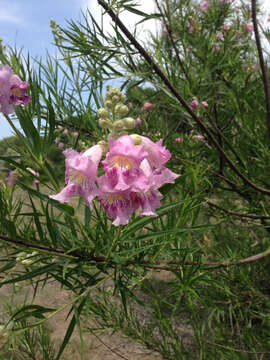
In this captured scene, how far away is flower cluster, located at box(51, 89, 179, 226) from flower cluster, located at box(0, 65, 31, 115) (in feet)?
0.44

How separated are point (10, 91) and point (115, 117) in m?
0.17

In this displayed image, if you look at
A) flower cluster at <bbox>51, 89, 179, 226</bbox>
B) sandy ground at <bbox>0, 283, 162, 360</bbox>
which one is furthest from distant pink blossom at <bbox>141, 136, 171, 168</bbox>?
sandy ground at <bbox>0, 283, 162, 360</bbox>

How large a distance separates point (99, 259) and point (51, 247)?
8 centimetres

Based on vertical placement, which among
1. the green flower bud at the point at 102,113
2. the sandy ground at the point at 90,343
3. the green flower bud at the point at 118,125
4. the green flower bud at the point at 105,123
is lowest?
the sandy ground at the point at 90,343

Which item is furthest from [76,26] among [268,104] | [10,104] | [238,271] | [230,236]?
[230,236]

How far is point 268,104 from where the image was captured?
0.98 metres

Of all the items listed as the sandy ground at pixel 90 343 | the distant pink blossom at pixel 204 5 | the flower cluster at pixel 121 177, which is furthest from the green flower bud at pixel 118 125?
the distant pink blossom at pixel 204 5

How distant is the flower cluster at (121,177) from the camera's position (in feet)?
1.25

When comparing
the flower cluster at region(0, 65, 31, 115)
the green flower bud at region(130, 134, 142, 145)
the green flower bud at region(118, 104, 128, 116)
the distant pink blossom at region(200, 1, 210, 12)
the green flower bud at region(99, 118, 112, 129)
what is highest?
the distant pink blossom at region(200, 1, 210, 12)

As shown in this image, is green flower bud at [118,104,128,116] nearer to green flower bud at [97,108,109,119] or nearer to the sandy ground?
green flower bud at [97,108,109,119]

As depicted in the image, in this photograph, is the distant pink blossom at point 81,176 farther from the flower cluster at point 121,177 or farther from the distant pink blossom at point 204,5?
the distant pink blossom at point 204,5

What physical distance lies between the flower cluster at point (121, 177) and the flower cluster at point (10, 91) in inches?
5.3

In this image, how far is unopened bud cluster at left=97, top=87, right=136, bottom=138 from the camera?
440mm

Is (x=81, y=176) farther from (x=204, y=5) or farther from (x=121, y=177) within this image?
(x=204, y=5)
